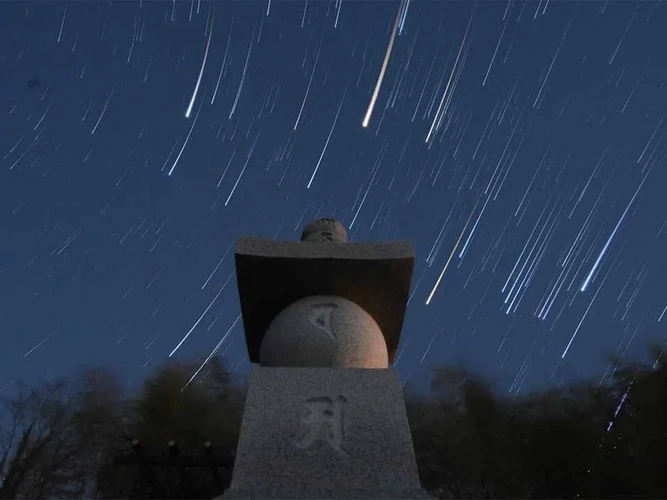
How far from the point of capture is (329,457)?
332 centimetres

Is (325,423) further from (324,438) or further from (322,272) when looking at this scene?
(322,272)

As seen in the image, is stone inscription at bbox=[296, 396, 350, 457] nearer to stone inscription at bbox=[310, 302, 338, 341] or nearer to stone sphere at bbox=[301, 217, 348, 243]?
stone inscription at bbox=[310, 302, 338, 341]

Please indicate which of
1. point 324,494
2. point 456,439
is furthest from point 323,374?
point 456,439

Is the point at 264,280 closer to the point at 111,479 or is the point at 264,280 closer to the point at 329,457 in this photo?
the point at 329,457

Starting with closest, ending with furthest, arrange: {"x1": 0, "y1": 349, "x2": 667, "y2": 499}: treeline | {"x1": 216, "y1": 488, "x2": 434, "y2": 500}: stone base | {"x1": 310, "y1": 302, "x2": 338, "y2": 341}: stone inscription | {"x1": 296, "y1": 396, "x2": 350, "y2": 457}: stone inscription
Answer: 1. {"x1": 216, "y1": 488, "x2": 434, "y2": 500}: stone base
2. {"x1": 296, "y1": 396, "x2": 350, "y2": 457}: stone inscription
3. {"x1": 310, "y1": 302, "x2": 338, "y2": 341}: stone inscription
4. {"x1": 0, "y1": 349, "x2": 667, "y2": 499}: treeline

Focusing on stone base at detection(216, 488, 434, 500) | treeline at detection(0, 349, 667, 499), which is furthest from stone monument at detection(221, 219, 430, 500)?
treeline at detection(0, 349, 667, 499)

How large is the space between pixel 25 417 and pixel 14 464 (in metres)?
1.64

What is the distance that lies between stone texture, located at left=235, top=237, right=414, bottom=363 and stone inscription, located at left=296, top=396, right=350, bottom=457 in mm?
1212

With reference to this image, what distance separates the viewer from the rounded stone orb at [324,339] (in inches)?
159

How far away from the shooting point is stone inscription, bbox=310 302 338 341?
13.6ft

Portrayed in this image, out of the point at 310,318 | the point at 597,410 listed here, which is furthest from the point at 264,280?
the point at 597,410

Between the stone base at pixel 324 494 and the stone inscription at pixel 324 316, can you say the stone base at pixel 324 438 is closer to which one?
the stone base at pixel 324 494

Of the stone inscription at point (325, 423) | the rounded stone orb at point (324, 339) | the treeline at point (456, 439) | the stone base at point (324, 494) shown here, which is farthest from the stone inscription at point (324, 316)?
the treeline at point (456, 439)

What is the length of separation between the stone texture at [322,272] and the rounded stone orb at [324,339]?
11.5 inches
